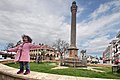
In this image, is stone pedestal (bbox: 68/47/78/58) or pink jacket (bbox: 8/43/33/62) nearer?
pink jacket (bbox: 8/43/33/62)

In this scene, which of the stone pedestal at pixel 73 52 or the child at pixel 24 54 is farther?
the stone pedestal at pixel 73 52

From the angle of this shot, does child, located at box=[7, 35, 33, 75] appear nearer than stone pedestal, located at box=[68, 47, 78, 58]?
Yes

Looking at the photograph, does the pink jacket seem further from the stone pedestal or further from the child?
the stone pedestal

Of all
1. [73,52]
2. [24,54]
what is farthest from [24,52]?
[73,52]

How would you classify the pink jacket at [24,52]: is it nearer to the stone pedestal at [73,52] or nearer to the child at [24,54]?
the child at [24,54]

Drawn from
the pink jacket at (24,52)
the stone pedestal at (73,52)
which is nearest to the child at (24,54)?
the pink jacket at (24,52)

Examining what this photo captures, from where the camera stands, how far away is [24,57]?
6.39 meters

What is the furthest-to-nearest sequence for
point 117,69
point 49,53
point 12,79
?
point 49,53
point 117,69
point 12,79

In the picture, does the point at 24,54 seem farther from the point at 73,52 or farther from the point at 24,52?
the point at 73,52

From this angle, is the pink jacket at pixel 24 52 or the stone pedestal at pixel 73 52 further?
the stone pedestal at pixel 73 52

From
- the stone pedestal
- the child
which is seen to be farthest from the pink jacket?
the stone pedestal

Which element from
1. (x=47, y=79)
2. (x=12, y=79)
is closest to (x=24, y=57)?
(x=12, y=79)

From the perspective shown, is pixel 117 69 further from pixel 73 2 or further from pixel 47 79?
pixel 73 2

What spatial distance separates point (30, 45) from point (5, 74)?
168cm
